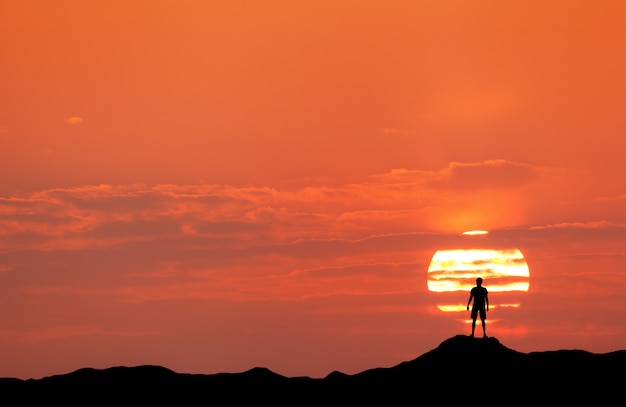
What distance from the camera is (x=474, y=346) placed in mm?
71375

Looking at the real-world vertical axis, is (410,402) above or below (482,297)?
below

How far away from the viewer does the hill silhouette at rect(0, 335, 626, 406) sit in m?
70.9

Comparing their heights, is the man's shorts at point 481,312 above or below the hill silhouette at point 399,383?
above

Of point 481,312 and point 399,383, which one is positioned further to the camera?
point 399,383

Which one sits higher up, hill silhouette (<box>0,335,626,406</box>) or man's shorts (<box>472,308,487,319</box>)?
man's shorts (<box>472,308,487,319</box>)

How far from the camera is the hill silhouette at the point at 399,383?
70875mm

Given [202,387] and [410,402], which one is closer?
[410,402]

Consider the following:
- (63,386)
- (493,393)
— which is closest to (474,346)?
(493,393)

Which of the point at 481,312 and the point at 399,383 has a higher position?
the point at 481,312

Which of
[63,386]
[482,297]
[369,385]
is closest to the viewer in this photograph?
[482,297]

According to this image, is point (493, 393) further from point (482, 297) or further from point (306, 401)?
point (306, 401)

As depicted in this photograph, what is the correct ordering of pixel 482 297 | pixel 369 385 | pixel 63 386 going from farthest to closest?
pixel 63 386, pixel 369 385, pixel 482 297

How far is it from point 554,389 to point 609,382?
10.0 feet

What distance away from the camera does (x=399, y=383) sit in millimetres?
73125
